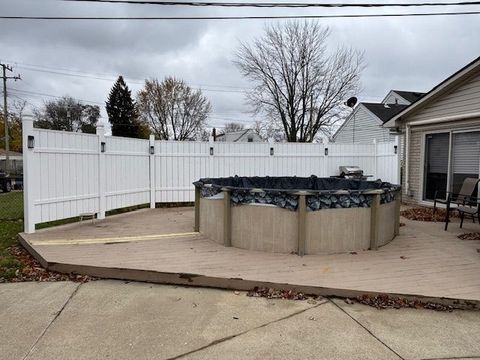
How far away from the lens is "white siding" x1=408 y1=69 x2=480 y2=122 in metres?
7.95

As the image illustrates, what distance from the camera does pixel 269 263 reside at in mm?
4617

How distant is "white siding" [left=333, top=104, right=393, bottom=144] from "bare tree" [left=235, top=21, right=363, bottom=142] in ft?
4.12

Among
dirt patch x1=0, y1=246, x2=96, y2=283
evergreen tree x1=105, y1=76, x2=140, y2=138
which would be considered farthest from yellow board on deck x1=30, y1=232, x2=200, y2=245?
evergreen tree x1=105, y1=76, x2=140, y2=138

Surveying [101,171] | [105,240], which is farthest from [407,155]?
[105,240]

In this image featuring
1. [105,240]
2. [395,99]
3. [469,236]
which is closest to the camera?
[105,240]

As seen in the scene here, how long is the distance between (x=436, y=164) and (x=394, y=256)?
5.30 meters

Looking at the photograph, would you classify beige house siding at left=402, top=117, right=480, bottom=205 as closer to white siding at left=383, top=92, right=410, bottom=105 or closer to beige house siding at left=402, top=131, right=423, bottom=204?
→ beige house siding at left=402, top=131, right=423, bottom=204

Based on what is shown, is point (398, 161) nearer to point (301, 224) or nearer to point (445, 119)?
point (445, 119)

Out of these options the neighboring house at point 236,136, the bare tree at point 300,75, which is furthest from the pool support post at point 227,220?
the neighboring house at point 236,136

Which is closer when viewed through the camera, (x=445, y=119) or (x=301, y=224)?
(x=301, y=224)

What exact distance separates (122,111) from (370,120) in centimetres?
3106

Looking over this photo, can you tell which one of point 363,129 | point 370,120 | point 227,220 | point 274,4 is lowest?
point 227,220

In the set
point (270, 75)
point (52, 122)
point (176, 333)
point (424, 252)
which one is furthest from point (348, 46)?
point (52, 122)

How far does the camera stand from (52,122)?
45562 mm
